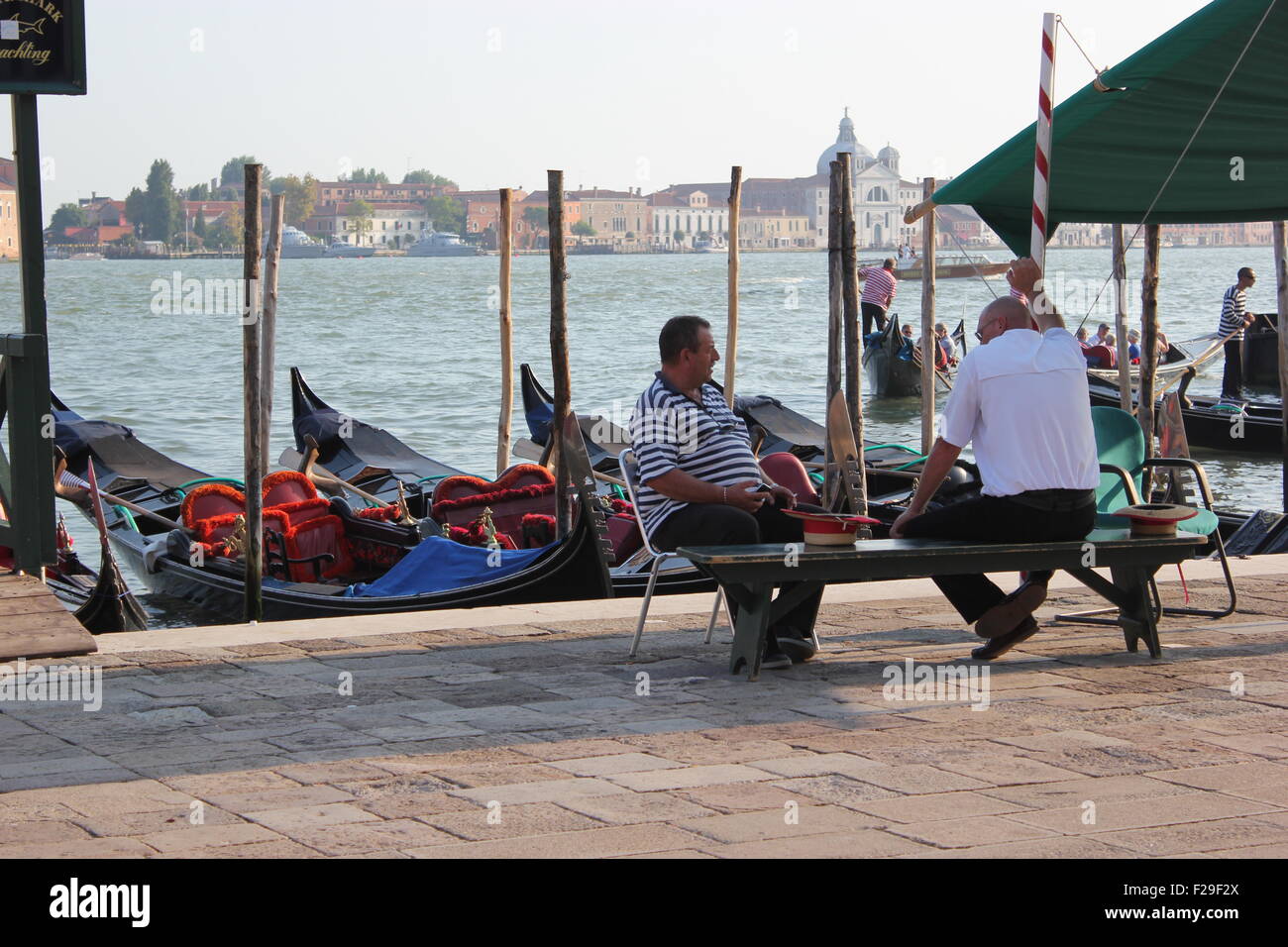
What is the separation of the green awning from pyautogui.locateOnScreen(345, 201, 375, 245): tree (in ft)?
367

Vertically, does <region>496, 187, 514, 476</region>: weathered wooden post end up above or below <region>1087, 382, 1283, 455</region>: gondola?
above

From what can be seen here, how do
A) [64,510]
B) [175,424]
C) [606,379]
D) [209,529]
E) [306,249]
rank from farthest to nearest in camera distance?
[306,249]
[606,379]
[175,424]
[64,510]
[209,529]

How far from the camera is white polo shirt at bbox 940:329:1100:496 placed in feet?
14.1

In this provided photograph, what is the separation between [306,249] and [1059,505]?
366 ft

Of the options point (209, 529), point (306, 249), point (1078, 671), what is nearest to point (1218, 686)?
point (1078, 671)

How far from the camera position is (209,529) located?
28.5 feet

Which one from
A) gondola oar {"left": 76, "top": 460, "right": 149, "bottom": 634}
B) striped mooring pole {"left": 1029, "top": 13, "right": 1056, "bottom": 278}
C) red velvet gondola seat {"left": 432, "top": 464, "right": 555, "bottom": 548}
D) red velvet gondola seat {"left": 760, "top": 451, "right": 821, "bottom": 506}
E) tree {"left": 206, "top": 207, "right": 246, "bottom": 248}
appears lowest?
gondola oar {"left": 76, "top": 460, "right": 149, "bottom": 634}

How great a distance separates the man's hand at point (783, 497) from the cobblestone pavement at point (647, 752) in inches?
15.7

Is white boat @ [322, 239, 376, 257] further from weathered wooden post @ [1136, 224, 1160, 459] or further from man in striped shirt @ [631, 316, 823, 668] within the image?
man in striped shirt @ [631, 316, 823, 668]

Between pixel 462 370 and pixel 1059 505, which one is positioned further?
pixel 462 370

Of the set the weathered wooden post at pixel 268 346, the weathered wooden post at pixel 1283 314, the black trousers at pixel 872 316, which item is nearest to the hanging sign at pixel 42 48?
the weathered wooden post at pixel 268 346

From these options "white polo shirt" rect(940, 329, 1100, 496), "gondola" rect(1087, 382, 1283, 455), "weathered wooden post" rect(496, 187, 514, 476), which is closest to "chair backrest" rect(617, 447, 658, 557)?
"white polo shirt" rect(940, 329, 1100, 496)

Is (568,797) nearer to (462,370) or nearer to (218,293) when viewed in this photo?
(462,370)

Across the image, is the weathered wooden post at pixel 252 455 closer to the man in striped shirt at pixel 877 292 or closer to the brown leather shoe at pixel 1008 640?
the brown leather shoe at pixel 1008 640
